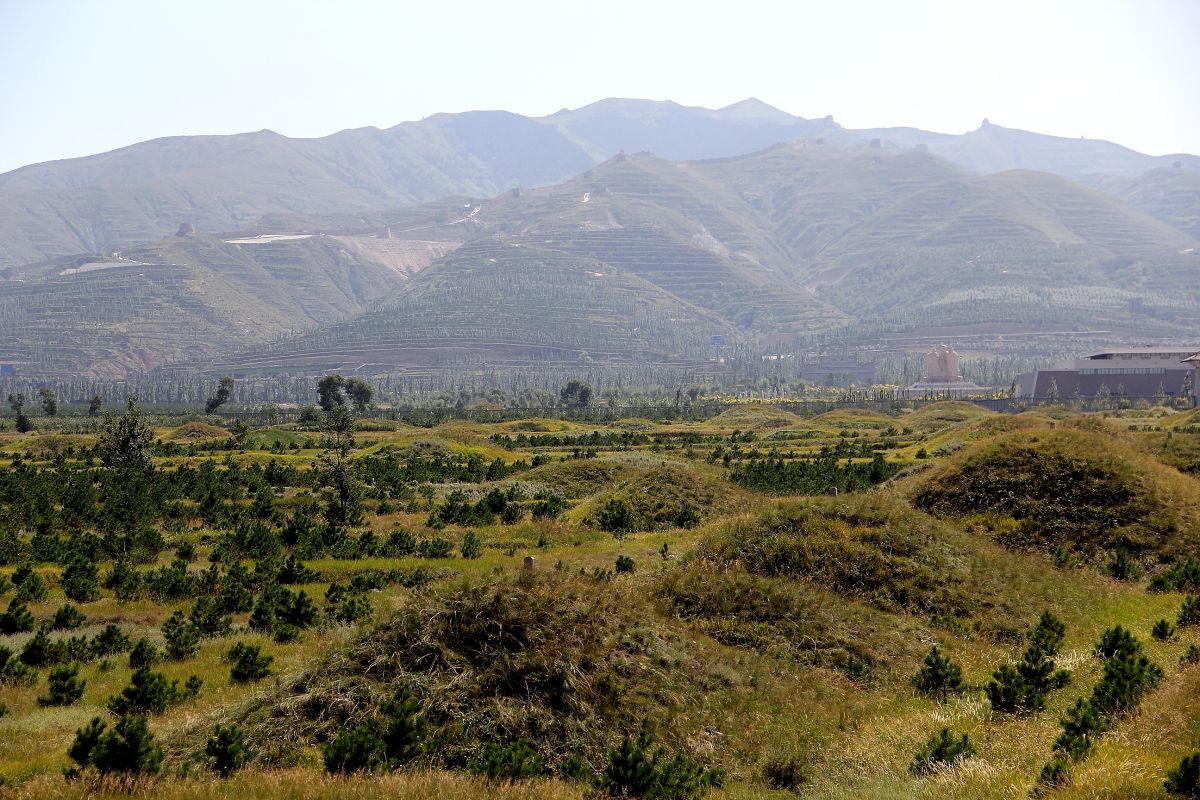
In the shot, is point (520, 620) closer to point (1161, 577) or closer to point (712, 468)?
point (1161, 577)

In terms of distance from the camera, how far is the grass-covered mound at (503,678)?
1594 centimetres

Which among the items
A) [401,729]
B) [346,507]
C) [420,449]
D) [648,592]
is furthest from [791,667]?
[420,449]

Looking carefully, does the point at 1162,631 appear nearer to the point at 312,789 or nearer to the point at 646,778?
the point at 646,778

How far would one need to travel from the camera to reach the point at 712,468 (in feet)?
198

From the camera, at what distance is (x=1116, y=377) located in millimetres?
186000

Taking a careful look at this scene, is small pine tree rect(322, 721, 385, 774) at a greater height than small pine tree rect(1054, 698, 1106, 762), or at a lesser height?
lesser

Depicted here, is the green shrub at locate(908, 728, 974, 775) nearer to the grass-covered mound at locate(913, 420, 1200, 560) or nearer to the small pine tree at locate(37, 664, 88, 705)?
the small pine tree at locate(37, 664, 88, 705)

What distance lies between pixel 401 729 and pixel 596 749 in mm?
3246

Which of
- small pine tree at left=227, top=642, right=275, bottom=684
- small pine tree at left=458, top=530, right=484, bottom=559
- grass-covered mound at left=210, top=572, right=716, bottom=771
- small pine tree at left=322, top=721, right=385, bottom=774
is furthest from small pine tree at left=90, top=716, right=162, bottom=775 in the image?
small pine tree at left=458, top=530, right=484, bottom=559

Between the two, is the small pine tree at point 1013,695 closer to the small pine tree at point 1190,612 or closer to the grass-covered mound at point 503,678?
the grass-covered mound at point 503,678

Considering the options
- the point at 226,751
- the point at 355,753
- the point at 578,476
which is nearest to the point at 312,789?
the point at 355,753

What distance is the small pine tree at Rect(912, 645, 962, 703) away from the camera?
2028 cm

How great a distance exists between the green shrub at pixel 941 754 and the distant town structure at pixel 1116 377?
165921 mm

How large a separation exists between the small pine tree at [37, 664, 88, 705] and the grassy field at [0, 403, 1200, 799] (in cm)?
24
